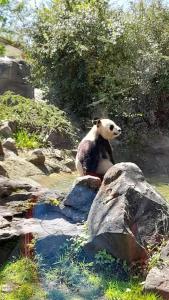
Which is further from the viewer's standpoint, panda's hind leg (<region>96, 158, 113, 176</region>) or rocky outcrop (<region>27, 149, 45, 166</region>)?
rocky outcrop (<region>27, 149, 45, 166</region>)

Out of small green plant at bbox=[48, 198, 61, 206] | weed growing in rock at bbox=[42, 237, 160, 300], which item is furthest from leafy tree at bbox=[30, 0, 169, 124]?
weed growing in rock at bbox=[42, 237, 160, 300]

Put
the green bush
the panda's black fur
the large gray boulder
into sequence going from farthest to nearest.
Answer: the green bush < the panda's black fur < the large gray boulder

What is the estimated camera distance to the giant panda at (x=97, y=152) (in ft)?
24.7

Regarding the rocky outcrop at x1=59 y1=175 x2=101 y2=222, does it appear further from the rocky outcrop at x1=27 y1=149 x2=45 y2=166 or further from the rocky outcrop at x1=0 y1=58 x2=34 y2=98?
the rocky outcrop at x1=0 y1=58 x2=34 y2=98

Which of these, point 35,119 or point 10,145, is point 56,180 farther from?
point 35,119

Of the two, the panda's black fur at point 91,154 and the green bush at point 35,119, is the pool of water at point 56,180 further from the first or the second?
the green bush at point 35,119

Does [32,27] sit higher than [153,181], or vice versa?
[32,27]

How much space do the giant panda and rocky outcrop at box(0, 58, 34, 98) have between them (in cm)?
912

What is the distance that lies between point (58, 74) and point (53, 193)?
9527 millimetres

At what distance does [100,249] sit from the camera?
17.3 ft

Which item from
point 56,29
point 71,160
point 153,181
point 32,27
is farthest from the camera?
point 32,27

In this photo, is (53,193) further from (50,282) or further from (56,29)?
(56,29)

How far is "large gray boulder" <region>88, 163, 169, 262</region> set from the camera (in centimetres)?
506

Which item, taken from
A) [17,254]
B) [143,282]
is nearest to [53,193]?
[17,254]
